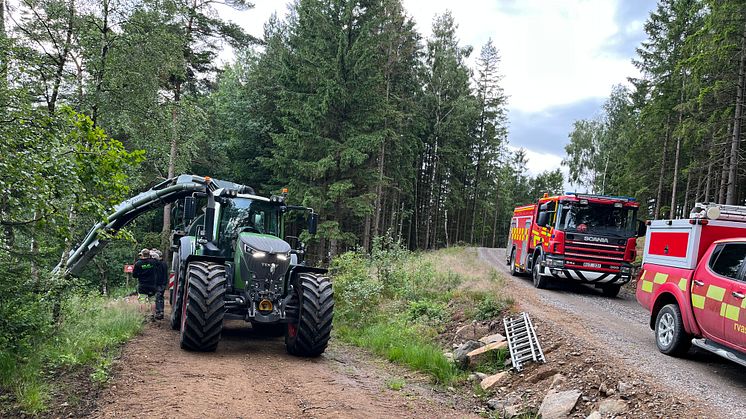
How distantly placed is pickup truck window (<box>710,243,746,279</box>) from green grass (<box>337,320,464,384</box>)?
4034 millimetres

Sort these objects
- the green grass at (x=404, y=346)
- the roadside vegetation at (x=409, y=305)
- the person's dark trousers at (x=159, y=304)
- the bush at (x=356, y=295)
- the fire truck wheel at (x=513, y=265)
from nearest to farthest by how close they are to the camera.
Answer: the green grass at (x=404, y=346) < the roadside vegetation at (x=409, y=305) < the person's dark trousers at (x=159, y=304) < the bush at (x=356, y=295) < the fire truck wheel at (x=513, y=265)

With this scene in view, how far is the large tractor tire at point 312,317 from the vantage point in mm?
7961

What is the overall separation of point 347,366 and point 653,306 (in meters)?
5.20

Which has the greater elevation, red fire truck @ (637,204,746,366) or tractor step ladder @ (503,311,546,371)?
red fire truck @ (637,204,746,366)

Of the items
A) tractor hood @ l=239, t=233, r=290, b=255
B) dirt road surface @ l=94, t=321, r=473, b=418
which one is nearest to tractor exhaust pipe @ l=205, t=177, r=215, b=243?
tractor hood @ l=239, t=233, r=290, b=255

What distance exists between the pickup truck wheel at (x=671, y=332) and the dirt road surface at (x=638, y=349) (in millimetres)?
145

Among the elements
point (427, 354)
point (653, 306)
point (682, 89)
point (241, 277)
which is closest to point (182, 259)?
point (241, 277)

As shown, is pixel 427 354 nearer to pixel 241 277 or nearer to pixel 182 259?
pixel 241 277

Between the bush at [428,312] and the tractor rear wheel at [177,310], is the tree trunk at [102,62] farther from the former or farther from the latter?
the bush at [428,312]

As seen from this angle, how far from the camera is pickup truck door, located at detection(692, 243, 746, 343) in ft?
20.9

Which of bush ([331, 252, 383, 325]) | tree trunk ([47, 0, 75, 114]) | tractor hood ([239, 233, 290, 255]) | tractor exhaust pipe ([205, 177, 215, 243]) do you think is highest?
tree trunk ([47, 0, 75, 114])

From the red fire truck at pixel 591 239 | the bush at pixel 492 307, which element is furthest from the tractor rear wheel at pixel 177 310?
the red fire truck at pixel 591 239

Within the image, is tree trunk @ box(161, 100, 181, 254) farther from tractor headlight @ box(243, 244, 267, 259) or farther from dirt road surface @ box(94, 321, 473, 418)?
dirt road surface @ box(94, 321, 473, 418)

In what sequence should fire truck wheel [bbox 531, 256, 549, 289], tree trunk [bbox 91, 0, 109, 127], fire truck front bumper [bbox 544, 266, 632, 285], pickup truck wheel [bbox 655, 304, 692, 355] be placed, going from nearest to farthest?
1. pickup truck wheel [bbox 655, 304, 692, 355]
2. tree trunk [bbox 91, 0, 109, 127]
3. fire truck front bumper [bbox 544, 266, 632, 285]
4. fire truck wheel [bbox 531, 256, 549, 289]
